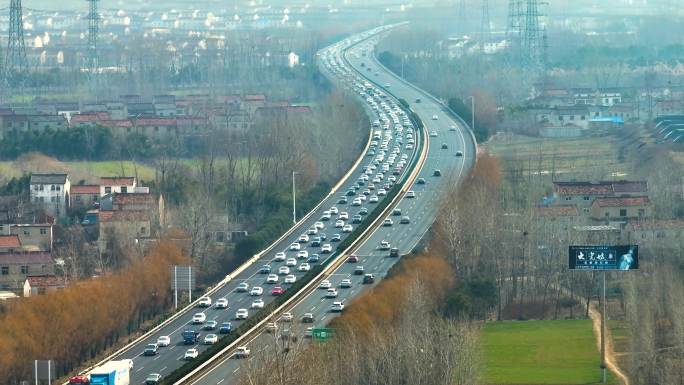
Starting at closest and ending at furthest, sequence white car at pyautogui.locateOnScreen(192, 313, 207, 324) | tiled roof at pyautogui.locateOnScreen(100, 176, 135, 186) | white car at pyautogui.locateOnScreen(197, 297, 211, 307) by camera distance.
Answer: white car at pyautogui.locateOnScreen(192, 313, 207, 324) → white car at pyautogui.locateOnScreen(197, 297, 211, 307) → tiled roof at pyautogui.locateOnScreen(100, 176, 135, 186)

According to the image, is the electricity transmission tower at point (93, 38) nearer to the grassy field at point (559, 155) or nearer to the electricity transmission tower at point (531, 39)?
the electricity transmission tower at point (531, 39)

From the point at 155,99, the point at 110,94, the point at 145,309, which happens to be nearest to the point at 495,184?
the point at 145,309

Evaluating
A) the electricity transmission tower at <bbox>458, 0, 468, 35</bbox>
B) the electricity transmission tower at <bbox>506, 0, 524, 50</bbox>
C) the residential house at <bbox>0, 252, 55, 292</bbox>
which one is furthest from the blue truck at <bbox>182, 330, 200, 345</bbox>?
the electricity transmission tower at <bbox>458, 0, 468, 35</bbox>

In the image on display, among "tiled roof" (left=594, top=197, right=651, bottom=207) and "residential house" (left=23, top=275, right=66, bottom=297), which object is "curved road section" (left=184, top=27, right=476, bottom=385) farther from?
"residential house" (left=23, top=275, right=66, bottom=297)

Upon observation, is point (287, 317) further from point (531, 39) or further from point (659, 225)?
point (531, 39)

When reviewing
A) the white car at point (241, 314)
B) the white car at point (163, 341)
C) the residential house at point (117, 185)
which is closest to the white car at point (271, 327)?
the white car at point (163, 341)

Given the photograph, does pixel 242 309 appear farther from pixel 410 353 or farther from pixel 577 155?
pixel 577 155
